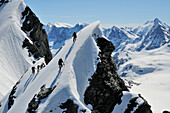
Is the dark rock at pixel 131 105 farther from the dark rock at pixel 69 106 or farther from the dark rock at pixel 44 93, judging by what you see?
the dark rock at pixel 44 93

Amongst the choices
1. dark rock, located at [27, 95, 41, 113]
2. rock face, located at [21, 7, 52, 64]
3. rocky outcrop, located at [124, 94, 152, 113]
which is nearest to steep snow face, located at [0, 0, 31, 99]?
rock face, located at [21, 7, 52, 64]

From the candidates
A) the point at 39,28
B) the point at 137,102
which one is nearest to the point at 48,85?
the point at 137,102

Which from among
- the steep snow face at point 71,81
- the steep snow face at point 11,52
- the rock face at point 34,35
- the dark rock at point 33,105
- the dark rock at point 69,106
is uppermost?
the rock face at point 34,35

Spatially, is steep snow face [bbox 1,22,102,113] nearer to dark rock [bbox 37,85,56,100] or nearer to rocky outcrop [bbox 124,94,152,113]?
dark rock [bbox 37,85,56,100]

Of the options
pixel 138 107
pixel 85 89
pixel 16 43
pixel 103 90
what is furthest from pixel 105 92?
pixel 16 43

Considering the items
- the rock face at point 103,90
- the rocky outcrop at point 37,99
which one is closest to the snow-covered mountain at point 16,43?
the rocky outcrop at point 37,99
